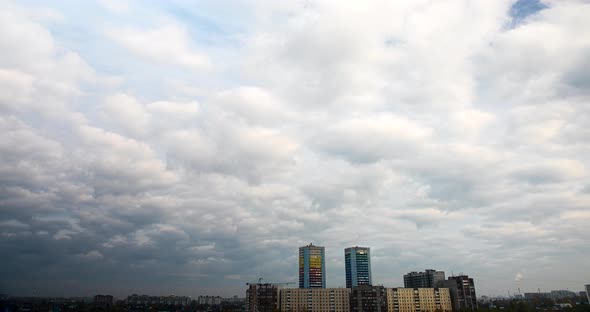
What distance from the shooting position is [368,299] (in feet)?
587

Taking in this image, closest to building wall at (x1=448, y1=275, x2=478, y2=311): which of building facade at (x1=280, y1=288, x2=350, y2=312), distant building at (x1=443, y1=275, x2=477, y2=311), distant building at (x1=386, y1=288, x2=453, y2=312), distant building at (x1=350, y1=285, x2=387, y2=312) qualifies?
distant building at (x1=443, y1=275, x2=477, y2=311)

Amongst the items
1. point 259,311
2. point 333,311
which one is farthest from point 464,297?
point 259,311

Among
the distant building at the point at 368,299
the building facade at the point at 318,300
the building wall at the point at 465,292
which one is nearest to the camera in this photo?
the distant building at the point at 368,299

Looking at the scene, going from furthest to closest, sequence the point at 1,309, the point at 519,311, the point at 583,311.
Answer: the point at 519,311
the point at 583,311
the point at 1,309

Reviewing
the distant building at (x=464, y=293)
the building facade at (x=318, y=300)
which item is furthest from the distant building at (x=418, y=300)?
the building facade at (x=318, y=300)

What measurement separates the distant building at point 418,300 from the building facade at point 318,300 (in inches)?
892

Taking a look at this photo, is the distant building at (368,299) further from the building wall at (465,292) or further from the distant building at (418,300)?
the building wall at (465,292)

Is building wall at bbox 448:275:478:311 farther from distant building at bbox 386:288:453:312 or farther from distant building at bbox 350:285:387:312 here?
distant building at bbox 350:285:387:312

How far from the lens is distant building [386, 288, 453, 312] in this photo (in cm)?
18388

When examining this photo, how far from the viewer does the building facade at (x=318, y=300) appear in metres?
189

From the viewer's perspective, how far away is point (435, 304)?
7279 inches

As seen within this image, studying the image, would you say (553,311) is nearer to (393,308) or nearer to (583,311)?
(583,311)

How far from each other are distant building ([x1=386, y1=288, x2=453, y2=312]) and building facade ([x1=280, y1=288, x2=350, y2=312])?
2267 cm

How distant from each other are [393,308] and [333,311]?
98.5ft
